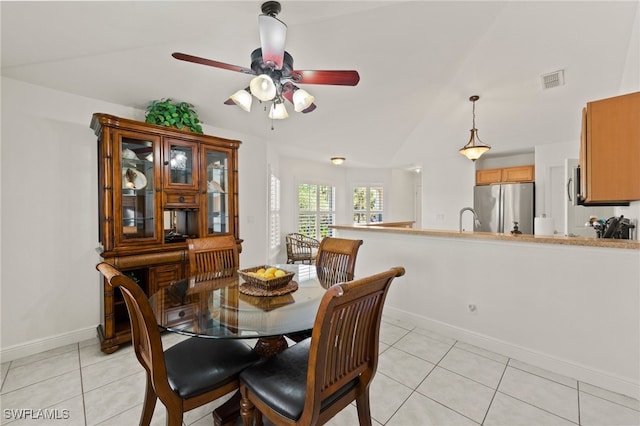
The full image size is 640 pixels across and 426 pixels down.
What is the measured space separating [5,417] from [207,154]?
2.40 meters

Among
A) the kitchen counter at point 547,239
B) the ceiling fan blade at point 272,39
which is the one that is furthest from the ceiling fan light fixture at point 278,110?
the kitchen counter at point 547,239

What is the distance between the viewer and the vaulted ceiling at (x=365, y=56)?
182 centimetres

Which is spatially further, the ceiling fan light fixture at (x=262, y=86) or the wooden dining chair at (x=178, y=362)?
the ceiling fan light fixture at (x=262, y=86)

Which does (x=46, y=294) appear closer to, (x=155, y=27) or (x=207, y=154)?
(x=207, y=154)

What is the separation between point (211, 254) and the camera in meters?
2.45

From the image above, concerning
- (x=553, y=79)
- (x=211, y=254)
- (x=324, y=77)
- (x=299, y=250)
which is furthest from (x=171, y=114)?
(x=553, y=79)

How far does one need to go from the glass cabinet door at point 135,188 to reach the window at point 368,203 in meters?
5.26

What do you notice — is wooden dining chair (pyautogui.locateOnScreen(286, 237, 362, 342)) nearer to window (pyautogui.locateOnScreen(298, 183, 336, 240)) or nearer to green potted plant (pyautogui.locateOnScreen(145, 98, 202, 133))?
green potted plant (pyautogui.locateOnScreen(145, 98, 202, 133))

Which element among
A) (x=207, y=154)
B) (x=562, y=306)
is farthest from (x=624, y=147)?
(x=207, y=154)

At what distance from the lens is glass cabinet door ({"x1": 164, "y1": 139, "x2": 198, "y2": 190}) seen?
2.69m

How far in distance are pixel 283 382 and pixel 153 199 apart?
7.10 ft

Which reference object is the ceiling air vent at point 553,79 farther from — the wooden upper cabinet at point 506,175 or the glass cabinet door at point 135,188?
the glass cabinet door at point 135,188

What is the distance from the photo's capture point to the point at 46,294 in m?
2.43

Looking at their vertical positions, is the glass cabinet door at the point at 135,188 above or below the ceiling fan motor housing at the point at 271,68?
below
